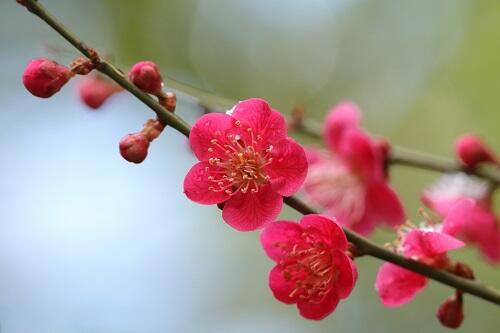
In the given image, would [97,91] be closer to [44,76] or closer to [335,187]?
[44,76]

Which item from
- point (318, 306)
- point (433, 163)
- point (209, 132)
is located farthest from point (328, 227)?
point (433, 163)

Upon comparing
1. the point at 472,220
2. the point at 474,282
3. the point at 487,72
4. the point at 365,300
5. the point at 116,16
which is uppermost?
the point at 474,282

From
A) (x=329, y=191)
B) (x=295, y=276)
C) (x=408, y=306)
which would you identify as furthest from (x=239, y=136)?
(x=408, y=306)

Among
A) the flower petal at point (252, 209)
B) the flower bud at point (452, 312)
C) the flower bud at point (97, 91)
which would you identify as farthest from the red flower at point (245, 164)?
the flower bud at point (97, 91)

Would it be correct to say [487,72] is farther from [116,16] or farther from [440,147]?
[116,16]

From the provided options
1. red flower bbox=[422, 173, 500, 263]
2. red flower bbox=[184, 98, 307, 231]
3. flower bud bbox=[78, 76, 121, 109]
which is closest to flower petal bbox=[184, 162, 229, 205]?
red flower bbox=[184, 98, 307, 231]

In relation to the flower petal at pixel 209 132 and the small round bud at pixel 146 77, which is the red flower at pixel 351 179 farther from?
the small round bud at pixel 146 77
